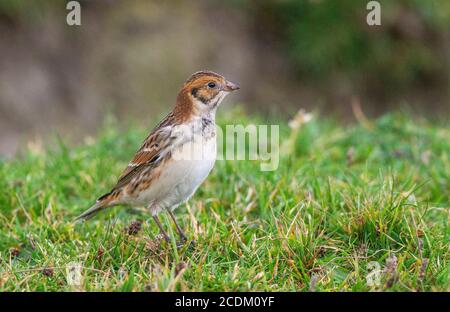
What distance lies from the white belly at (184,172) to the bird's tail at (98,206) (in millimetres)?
397

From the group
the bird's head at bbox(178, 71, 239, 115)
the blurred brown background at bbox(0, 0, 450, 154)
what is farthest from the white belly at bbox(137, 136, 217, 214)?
the blurred brown background at bbox(0, 0, 450, 154)

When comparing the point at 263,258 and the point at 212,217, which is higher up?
the point at 212,217

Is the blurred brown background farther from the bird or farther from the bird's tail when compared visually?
the bird

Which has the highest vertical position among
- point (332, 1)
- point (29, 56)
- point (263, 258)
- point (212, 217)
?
point (332, 1)

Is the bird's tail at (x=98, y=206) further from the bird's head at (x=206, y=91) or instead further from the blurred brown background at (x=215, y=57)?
the blurred brown background at (x=215, y=57)

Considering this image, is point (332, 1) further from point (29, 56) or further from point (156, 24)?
point (29, 56)

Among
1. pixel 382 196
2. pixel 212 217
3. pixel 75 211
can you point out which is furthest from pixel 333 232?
pixel 75 211

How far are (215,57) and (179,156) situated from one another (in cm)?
673

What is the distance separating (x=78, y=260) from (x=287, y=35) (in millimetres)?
7393

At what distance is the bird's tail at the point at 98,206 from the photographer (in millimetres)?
5500

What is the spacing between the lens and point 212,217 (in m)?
5.54

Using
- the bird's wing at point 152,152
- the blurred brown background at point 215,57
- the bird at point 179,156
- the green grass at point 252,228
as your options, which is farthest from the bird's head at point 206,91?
the blurred brown background at point 215,57

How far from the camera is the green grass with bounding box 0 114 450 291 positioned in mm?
4504

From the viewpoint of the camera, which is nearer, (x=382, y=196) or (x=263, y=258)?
(x=263, y=258)
